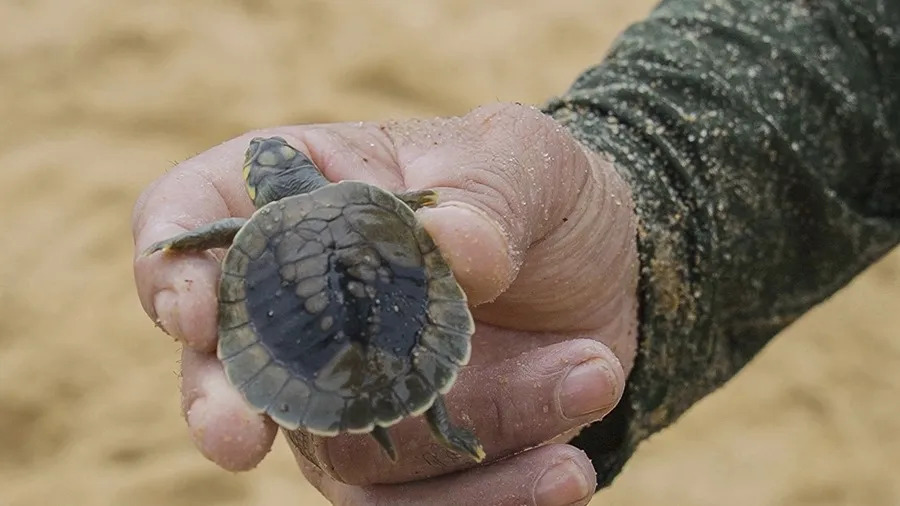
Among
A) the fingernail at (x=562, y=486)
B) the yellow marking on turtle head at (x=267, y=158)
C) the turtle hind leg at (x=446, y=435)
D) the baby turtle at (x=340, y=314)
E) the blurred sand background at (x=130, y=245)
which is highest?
the yellow marking on turtle head at (x=267, y=158)

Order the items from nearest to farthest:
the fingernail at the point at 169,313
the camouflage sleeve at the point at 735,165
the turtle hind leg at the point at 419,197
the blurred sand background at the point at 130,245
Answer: the fingernail at the point at 169,313 < the turtle hind leg at the point at 419,197 < the camouflage sleeve at the point at 735,165 < the blurred sand background at the point at 130,245

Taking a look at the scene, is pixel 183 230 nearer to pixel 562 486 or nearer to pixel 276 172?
pixel 276 172

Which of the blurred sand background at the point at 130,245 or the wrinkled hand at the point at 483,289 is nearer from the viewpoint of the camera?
the wrinkled hand at the point at 483,289

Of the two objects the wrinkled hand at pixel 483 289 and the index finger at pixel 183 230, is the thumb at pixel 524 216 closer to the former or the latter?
the wrinkled hand at pixel 483 289

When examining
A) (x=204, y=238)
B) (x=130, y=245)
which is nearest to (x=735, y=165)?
(x=204, y=238)

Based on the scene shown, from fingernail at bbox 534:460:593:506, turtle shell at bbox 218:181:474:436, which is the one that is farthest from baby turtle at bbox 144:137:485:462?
fingernail at bbox 534:460:593:506

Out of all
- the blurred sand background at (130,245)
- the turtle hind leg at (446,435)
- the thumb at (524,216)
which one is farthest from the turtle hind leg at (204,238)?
the blurred sand background at (130,245)

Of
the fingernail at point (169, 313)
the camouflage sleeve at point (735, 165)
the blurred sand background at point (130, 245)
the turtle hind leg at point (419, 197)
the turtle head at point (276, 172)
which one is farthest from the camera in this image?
the blurred sand background at point (130, 245)
